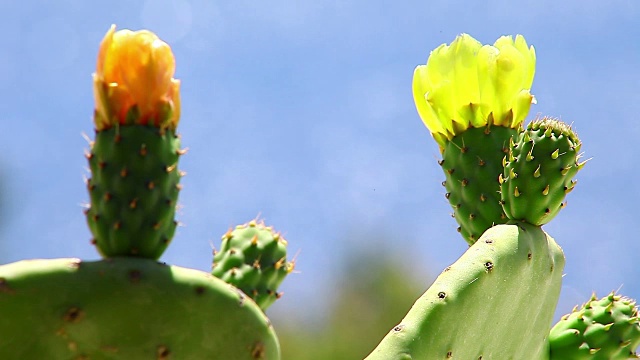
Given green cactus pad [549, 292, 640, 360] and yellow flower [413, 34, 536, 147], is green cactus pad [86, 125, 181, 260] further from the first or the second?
green cactus pad [549, 292, 640, 360]

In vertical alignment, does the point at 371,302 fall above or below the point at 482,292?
above

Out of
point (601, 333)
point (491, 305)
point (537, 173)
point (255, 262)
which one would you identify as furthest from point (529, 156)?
point (255, 262)

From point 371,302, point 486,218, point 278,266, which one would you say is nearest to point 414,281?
point 371,302

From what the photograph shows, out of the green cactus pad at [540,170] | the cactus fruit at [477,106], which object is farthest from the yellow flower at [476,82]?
the green cactus pad at [540,170]

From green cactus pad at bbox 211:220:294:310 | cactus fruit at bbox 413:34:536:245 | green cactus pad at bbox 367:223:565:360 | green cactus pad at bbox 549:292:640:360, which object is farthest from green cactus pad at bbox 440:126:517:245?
green cactus pad at bbox 211:220:294:310

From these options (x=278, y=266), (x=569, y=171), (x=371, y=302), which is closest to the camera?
(x=278, y=266)

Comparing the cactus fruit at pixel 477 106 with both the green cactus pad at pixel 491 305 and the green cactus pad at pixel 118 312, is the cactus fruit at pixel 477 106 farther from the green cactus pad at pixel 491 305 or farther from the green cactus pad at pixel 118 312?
the green cactus pad at pixel 118 312

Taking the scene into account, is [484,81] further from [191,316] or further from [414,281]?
[414,281]
